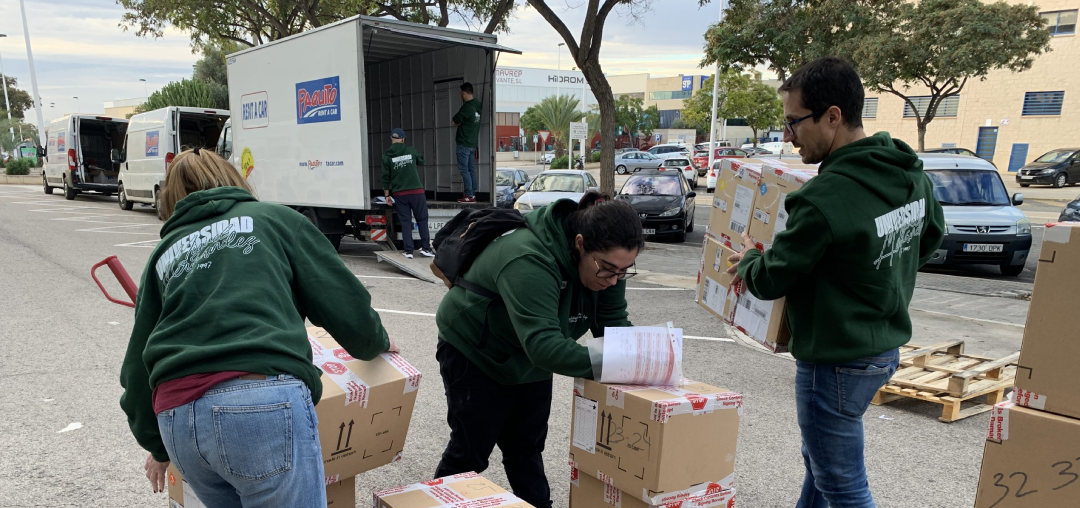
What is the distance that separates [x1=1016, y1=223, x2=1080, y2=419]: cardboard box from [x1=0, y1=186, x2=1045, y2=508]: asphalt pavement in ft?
5.89

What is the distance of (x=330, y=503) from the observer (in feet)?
7.98

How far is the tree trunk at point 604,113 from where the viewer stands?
1194 centimetres

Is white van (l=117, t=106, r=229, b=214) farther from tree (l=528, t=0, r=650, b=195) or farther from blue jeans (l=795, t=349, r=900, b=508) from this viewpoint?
blue jeans (l=795, t=349, r=900, b=508)

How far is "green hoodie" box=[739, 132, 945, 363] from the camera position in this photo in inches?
82.3

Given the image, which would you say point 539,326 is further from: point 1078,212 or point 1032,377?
point 1078,212

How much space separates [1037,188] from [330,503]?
29.9 metres

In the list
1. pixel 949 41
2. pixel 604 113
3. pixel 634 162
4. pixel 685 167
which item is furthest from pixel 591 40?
pixel 634 162

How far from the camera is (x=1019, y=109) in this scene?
31266 mm

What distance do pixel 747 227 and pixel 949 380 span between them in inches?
109

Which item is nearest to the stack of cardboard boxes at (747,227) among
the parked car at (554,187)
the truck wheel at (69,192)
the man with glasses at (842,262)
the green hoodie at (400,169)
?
the man with glasses at (842,262)

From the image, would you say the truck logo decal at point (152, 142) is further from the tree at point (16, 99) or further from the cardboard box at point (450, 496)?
the tree at point (16, 99)

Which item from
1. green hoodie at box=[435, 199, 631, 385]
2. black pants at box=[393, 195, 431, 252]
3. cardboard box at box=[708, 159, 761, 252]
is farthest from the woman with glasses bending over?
black pants at box=[393, 195, 431, 252]

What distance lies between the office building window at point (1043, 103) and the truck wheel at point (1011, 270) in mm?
26236

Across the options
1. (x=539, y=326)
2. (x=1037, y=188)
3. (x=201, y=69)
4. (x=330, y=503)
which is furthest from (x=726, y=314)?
(x=201, y=69)
